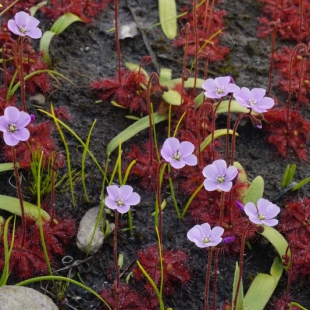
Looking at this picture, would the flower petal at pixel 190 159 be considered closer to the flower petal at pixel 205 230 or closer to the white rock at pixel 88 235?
the flower petal at pixel 205 230

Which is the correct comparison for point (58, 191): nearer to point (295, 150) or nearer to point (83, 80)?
point (83, 80)

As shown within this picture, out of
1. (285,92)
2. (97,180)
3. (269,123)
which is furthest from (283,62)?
(97,180)

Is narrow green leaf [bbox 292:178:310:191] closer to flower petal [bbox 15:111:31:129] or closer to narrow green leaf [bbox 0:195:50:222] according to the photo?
narrow green leaf [bbox 0:195:50:222]

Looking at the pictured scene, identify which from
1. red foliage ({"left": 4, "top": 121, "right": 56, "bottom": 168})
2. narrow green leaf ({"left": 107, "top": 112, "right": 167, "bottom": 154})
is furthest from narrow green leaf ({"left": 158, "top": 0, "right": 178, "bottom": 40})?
red foliage ({"left": 4, "top": 121, "right": 56, "bottom": 168})

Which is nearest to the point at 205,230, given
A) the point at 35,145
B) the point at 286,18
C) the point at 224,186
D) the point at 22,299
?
the point at 224,186

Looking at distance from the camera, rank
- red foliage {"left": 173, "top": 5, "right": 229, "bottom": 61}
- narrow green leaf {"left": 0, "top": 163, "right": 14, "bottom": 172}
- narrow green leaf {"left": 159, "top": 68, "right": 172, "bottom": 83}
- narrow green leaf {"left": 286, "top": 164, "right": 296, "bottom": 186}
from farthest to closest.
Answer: red foliage {"left": 173, "top": 5, "right": 229, "bottom": 61}
narrow green leaf {"left": 159, "top": 68, "right": 172, "bottom": 83}
narrow green leaf {"left": 286, "top": 164, "right": 296, "bottom": 186}
narrow green leaf {"left": 0, "top": 163, "right": 14, "bottom": 172}

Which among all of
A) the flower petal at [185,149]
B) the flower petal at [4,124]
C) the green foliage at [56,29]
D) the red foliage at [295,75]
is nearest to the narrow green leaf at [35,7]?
the green foliage at [56,29]
